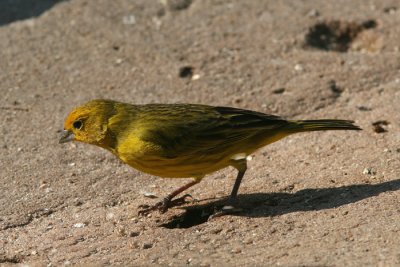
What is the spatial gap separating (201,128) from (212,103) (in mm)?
1775

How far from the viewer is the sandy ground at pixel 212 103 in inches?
222

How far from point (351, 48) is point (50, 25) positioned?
10.9 feet

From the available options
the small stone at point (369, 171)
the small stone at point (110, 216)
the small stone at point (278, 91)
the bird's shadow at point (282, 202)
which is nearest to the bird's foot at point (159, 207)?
the bird's shadow at point (282, 202)

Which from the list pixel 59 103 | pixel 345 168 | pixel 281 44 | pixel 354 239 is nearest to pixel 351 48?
pixel 281 44

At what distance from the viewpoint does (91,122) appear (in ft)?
20.7

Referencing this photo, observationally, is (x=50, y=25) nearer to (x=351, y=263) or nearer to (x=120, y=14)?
(x=120, y=14)

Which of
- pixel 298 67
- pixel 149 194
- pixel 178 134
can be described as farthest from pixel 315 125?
pixel 298 67

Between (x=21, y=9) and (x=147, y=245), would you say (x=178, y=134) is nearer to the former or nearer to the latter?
(x=147, y=245)

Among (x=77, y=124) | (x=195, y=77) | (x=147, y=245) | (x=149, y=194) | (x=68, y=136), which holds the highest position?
(x=77, y=124)

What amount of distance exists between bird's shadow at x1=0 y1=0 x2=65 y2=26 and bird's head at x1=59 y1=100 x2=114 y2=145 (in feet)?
11.1

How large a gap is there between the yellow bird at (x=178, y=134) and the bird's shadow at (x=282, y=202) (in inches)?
6.1

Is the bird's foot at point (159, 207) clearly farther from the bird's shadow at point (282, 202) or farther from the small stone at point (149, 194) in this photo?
the small stone at point (149, 194)

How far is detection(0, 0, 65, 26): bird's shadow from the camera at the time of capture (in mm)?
9430

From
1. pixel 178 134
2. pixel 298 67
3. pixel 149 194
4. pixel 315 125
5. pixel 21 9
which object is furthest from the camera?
pixel 21 9
